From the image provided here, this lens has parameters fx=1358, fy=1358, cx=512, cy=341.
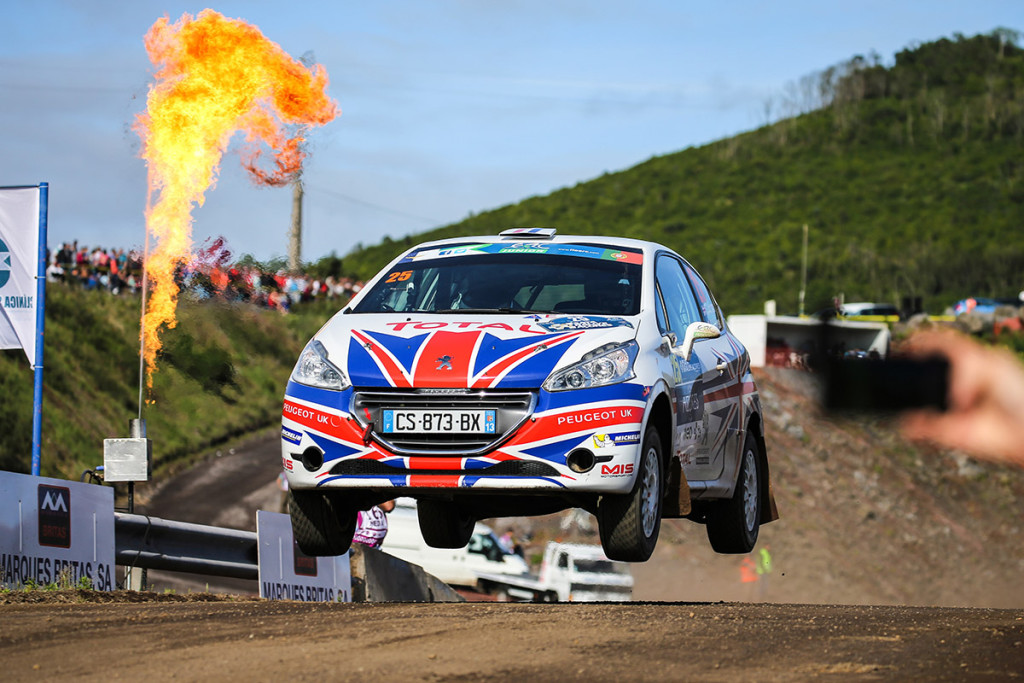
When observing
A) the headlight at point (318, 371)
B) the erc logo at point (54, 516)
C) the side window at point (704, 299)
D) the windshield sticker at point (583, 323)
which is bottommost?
the erc logo at point (54, 516)

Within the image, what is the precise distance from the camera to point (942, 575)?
3341cm

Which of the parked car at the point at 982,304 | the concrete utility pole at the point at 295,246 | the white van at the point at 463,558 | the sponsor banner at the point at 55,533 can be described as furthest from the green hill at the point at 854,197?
the sponsor banner at the point at 55,533

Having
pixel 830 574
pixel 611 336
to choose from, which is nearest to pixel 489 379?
pixel 611 336

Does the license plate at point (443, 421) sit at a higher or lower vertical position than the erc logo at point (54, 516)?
higher

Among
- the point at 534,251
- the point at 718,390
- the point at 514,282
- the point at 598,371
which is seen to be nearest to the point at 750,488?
the point at 718,390

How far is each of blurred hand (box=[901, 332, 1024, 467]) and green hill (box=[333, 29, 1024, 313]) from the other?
2219 inches

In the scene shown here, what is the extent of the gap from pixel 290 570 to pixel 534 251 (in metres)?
5.87

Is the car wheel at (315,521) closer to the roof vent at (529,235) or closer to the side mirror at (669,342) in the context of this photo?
the side mirror at (669,342)

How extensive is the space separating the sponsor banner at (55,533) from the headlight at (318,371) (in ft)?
11.5

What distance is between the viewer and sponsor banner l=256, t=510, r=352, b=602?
42.5 feet

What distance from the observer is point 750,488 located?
33.8ft

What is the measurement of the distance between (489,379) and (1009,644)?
9.33 feet

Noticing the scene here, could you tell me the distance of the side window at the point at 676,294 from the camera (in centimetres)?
873

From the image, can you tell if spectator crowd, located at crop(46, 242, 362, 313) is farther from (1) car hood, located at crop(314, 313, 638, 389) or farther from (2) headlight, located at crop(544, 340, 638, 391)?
(2) headlight, located at crop(544, 340, 638, 391)
